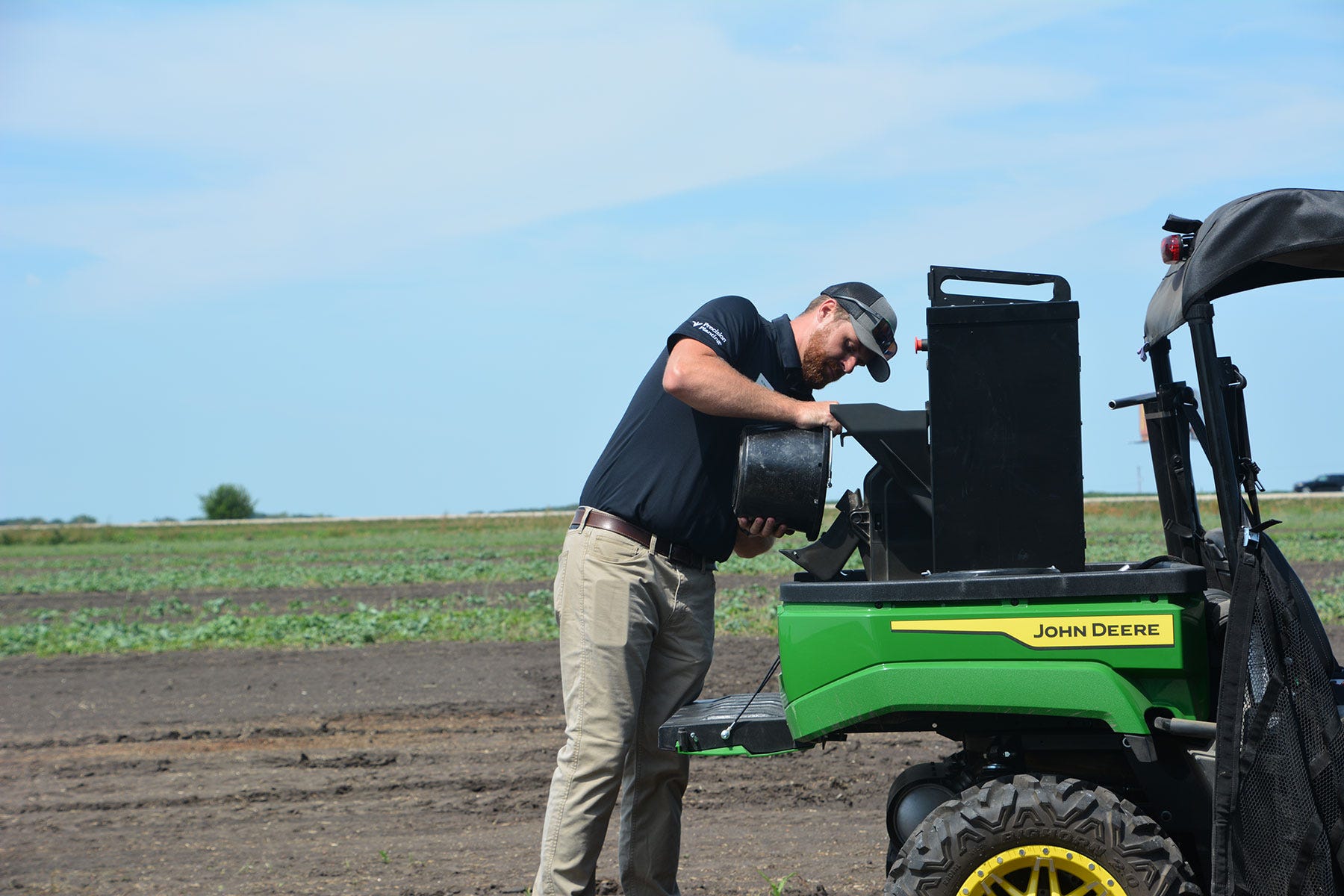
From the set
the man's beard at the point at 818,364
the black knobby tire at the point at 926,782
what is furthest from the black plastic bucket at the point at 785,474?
the black knobby tire at the point at 926,782

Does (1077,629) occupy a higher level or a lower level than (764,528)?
lower

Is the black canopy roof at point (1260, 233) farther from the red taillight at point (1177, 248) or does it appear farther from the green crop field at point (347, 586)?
the green crop field at point (347, 586)

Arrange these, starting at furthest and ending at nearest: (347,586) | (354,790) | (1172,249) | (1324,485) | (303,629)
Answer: (1324,485) → (347,586) → (303,629) → (354,790) → (1172,249)

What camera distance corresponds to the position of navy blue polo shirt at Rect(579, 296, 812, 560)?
403 centimetres

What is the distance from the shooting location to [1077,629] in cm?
309

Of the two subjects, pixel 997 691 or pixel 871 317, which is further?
pixel 871 317

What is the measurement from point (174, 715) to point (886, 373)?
7.85m

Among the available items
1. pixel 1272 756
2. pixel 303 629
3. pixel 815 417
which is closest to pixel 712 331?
pixel 815 417

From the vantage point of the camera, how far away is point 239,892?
5141 millimetres

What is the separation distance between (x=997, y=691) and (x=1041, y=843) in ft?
1.34

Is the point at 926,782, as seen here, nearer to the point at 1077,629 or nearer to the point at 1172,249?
the point at 1077,629

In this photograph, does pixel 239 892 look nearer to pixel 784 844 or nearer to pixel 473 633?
pixel 784 844

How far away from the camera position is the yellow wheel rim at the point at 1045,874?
3.03 metres

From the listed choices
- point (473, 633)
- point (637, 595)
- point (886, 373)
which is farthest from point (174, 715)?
point (886, 373)
